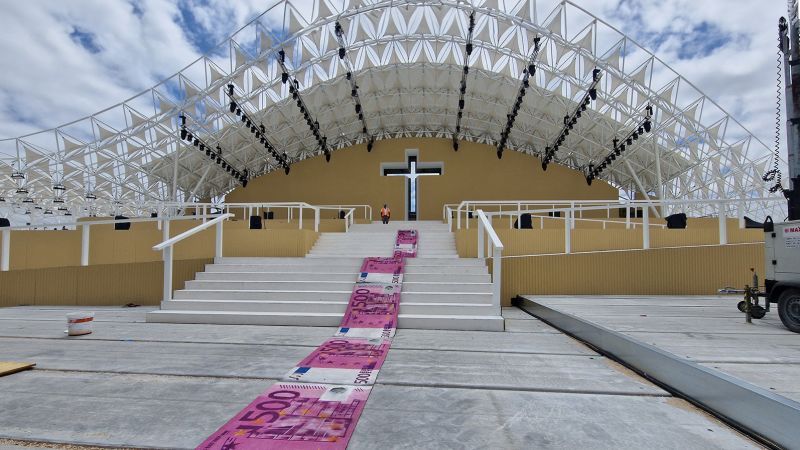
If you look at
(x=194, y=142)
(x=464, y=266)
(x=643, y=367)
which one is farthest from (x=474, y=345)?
(x=194, y=142)

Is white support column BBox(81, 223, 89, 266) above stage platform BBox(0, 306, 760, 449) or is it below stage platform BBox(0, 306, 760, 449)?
above

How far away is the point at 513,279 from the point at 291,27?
19359 millimetres

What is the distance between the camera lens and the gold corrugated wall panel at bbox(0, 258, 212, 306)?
8102 millimetres

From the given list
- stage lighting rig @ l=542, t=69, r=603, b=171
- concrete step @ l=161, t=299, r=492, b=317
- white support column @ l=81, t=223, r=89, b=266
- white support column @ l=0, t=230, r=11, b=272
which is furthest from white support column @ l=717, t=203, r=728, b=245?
stage lighting rig @ l=542, t=69, r=603, b=171

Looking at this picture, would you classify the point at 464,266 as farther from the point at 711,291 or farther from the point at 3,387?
the point at 3,387

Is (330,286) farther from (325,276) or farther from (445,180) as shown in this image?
(445,180)

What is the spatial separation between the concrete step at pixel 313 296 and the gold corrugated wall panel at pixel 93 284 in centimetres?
149

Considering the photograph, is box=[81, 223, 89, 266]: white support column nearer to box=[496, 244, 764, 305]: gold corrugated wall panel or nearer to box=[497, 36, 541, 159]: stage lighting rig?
box=[496, 244, 764, 305]: gold corrugated wall panel

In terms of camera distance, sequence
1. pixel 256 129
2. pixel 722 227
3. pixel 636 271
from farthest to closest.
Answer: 1. pixel 256 129
2. pixel 636 271
3. pixel 722 227

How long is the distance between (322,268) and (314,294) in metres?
1.27

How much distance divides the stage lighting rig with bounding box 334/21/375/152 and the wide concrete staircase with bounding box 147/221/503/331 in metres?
17.3

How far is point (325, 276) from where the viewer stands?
708 centimetres

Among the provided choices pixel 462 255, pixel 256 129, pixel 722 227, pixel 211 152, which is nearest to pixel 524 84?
pixel 256 129

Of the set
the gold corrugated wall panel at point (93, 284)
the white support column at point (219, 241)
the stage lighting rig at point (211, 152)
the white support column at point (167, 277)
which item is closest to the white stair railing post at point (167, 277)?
the white support column at point (167, 277)
